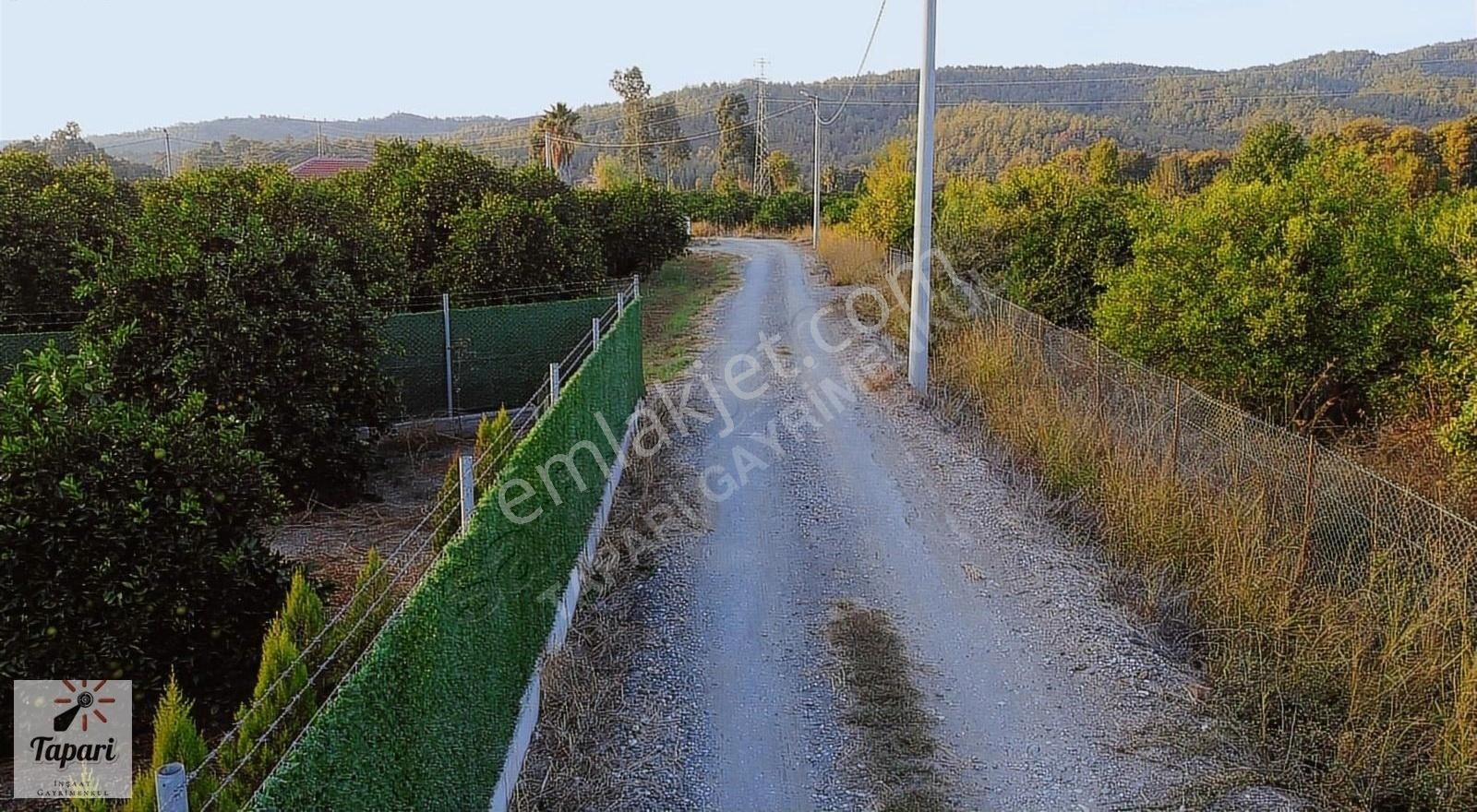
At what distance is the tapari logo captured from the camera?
13.3 feet

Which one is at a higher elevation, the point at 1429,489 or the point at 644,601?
the point at 1429,489

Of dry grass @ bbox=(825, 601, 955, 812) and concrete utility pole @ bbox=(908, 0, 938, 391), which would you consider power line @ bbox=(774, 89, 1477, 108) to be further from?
dry grass @ bbox=(825, 601, 955, 812)

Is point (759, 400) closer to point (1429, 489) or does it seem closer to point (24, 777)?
point (1429, 489)

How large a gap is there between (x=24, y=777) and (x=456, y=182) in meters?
13.3

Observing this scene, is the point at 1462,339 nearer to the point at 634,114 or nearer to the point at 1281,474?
the point at 1281,474

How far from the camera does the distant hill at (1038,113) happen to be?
210ft

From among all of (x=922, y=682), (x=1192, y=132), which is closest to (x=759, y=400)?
(x=922, y=682)

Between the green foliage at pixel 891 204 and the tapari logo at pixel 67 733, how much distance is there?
2132 centimetres

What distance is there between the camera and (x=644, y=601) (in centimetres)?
703

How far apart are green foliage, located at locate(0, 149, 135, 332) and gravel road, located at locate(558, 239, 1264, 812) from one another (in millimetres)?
7852

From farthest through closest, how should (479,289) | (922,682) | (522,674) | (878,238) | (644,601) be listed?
(878,238)
(479,289)
(644,601)
(922,682)
(522,674)

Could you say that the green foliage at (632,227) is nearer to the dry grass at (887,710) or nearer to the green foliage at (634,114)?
the dry grass at (887,710)

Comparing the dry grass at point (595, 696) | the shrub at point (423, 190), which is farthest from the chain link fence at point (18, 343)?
the dry grass at point (595, 696)

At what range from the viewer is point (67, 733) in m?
4.34
